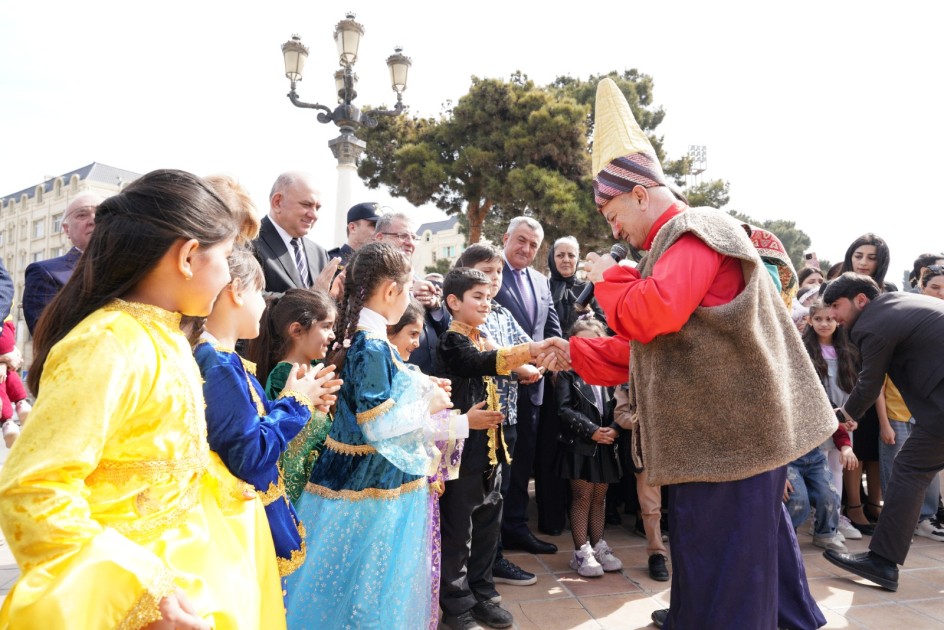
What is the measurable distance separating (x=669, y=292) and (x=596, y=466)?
2.35m

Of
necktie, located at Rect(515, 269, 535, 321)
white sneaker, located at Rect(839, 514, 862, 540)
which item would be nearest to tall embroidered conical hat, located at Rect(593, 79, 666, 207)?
necktie, located at Rect(515, 269, 535, 321)

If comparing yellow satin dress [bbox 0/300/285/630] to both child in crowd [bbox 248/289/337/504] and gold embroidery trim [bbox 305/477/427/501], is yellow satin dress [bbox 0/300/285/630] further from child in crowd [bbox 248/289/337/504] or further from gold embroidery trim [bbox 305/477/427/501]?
child in crowd [bbox 248/289/337/504]

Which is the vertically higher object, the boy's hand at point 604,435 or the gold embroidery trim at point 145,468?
the gold embroidery trim at point 145,468

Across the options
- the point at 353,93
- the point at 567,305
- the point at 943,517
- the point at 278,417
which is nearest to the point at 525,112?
the point at 353,93

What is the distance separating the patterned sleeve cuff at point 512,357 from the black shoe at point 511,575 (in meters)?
1.44

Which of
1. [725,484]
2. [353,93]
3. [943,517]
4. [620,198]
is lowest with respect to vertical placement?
[943,517]

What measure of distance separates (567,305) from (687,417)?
10.9 ft

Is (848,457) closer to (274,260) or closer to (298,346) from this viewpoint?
(298,346)

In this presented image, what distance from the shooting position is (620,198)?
2375mm

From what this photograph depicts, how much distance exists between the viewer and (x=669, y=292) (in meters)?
1.94

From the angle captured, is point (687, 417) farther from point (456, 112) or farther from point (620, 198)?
point (456, 112)

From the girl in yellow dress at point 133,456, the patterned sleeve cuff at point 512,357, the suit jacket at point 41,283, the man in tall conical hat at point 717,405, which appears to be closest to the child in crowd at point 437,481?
the patterned sleeve cuff at point 512,357

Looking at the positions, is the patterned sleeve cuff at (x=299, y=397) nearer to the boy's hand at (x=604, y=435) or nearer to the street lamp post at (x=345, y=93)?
the boy's hand at (x=604, y=435)

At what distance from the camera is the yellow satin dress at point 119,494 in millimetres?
998
